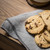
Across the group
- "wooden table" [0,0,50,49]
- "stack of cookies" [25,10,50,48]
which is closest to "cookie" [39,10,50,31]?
"stack of cookies" [25,10,50,48]

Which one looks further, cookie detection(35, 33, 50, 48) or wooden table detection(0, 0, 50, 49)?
wooden table detection(0, 0, 50, 49)

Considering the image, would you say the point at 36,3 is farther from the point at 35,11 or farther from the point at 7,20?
the point at 7,20

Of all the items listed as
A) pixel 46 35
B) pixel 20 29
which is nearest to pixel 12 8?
pixel 20 29

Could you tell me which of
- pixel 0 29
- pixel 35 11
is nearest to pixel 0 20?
pixel 0 29

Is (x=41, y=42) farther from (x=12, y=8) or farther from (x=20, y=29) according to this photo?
(x=12, y=8)

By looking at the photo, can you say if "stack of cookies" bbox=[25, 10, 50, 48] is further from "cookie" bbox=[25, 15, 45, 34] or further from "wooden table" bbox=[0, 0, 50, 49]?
"wooden table" bbox=[0, 0, 50, 49]

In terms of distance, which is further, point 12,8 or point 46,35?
point 12,8

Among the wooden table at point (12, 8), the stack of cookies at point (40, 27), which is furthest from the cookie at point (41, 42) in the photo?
the wooden table at point (12, 8)
